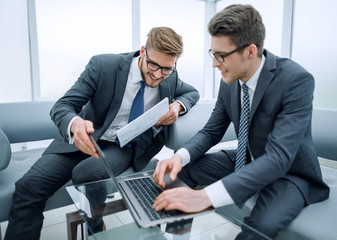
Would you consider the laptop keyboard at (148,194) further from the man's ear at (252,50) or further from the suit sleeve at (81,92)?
the man's ear at (252,50)

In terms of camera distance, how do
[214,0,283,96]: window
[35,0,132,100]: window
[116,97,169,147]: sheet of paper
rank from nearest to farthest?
[116,97,169,147]: sheet of paper < [35,0,132,100]: window < [214,0,283,96]: window

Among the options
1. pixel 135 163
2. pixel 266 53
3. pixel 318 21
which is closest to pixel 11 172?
pixel 135 163

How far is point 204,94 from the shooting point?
12.2ft

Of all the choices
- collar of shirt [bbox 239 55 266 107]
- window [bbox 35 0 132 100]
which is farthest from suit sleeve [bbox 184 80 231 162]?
window [bbox 35 0 132 100]

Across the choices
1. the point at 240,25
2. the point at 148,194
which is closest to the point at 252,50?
the point at 240,25

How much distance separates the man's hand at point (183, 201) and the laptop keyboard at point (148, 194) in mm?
21

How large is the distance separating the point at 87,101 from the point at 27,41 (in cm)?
145

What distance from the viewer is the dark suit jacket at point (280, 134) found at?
3.10 feet

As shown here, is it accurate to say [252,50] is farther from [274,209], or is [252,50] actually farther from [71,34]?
[71,34]

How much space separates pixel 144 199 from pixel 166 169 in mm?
200

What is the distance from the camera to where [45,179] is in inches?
49.6

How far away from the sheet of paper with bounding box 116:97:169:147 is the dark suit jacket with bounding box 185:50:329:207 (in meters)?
0.36

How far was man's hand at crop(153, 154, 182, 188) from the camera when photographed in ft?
3.40

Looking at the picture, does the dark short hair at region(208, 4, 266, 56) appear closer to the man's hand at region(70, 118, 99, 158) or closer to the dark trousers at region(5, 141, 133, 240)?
the man's hand at region(70, 118, 99, 158)
